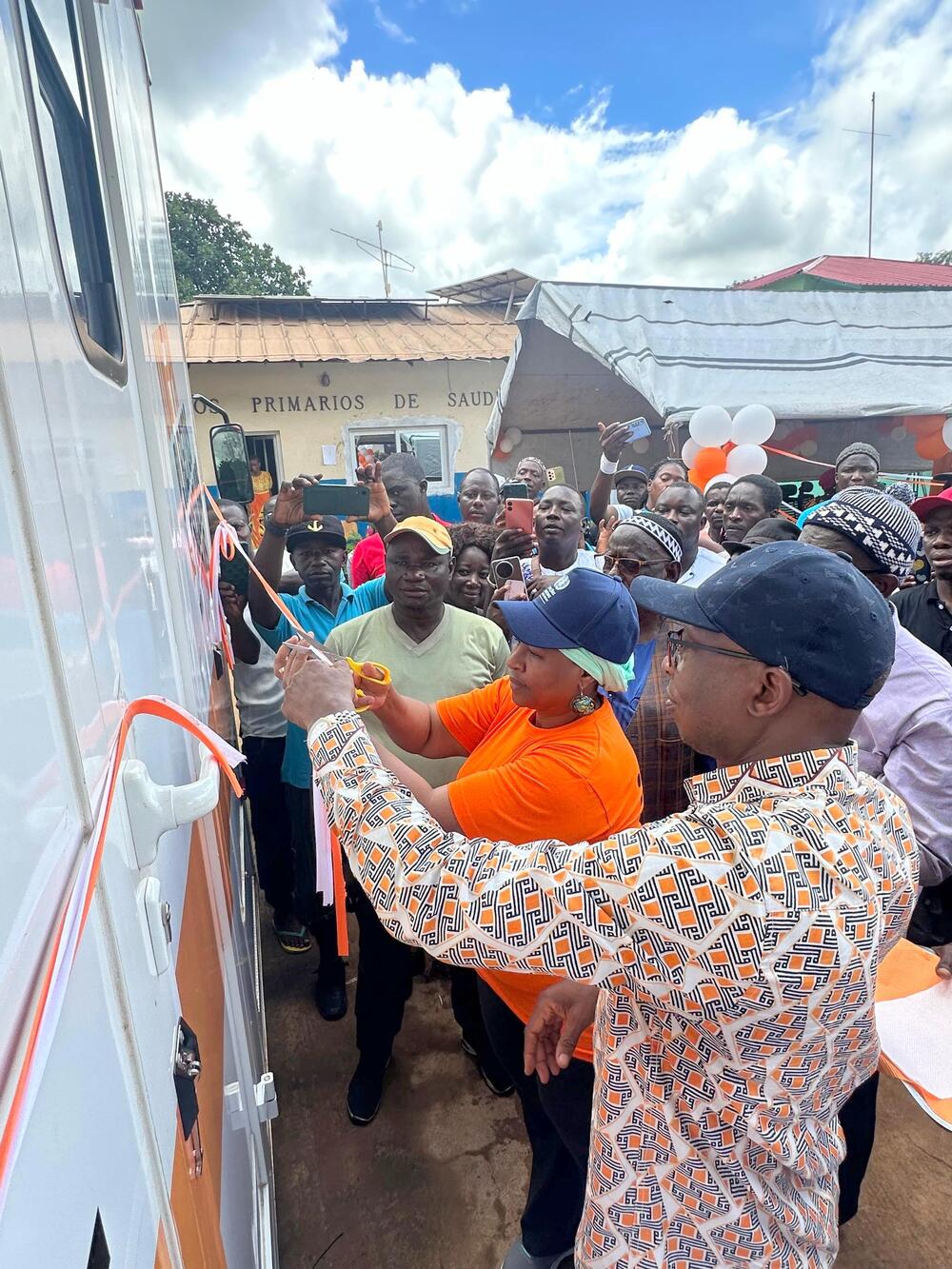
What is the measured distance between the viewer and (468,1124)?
2.57 metres

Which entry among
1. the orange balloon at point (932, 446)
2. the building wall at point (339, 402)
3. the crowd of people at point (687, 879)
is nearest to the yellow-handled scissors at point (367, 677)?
the crowd of people at point (687, 879)

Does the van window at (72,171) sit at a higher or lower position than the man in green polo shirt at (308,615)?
higher

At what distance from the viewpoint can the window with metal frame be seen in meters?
12.9

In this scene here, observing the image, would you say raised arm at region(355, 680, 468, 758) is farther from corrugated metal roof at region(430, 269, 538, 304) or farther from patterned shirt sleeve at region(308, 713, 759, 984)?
corrugated metal roof at region(430, 269, 538, 304)

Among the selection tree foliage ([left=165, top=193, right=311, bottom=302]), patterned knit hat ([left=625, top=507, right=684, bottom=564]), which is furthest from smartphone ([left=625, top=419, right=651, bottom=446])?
tree foliage ([left=165, top=193, right=311, bottom=302])

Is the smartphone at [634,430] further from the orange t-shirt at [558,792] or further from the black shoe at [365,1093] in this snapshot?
the black shoe at [365,1093]


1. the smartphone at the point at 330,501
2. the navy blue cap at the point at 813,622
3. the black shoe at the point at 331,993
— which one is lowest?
the black shoe at the point at 331,993

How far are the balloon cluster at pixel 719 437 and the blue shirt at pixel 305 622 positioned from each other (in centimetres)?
546

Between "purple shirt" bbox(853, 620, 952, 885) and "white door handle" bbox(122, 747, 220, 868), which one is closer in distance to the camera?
"white door handle" bbox(122, 747, 220, 868)

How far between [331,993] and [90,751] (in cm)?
285

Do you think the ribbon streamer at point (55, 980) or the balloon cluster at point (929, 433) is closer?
the ribbon streamer at point (55, 980)

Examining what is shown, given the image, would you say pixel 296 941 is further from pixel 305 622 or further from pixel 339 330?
pixel 339 330

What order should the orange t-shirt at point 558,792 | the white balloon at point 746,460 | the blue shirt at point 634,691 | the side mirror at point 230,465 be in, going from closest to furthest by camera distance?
the orange t-shirt at point 558,792, the blue shirt at point 634,691, the side mirror at point 230,465, the white balloon at point 746,460

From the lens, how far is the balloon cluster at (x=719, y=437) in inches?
303
